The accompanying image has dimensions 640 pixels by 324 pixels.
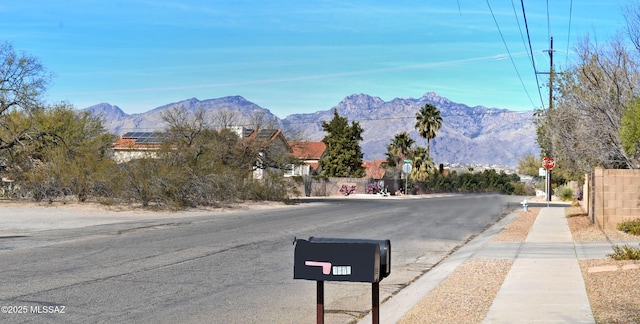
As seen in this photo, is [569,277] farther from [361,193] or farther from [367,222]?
[361,193]

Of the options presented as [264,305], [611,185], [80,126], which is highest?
[80,126]

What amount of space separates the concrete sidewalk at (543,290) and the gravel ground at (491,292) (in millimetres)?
156

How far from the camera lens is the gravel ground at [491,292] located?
924 cm

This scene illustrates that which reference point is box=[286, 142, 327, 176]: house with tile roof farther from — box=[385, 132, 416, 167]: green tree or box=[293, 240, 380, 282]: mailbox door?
box=[293, 240, 380, 282]: mailbox door

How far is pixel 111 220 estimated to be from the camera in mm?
26828

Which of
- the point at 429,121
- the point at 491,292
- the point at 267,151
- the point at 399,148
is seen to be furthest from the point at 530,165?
the point at 491,292

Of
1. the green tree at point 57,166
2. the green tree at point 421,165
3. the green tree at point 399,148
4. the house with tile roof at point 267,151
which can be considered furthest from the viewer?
the green tree at point 421,165

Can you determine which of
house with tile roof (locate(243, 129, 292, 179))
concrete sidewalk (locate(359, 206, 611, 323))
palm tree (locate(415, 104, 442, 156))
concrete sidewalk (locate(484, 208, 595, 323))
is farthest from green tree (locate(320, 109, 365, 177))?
concrete sidewalk (locate(484, 208, 595, 323))

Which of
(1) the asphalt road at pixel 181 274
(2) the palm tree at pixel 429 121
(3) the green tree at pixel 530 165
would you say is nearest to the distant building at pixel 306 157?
(2) the palm tree at pixel 429 121

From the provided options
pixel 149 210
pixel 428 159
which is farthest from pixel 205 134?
pixel 428 159

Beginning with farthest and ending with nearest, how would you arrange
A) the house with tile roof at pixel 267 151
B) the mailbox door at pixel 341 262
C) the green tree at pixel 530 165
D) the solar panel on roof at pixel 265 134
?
the green tree at pixel 530 165, the solar panel on roof at pixel 265 134, the house with tile roof at pixel 267 151, the mailbox door at pixel 341 262

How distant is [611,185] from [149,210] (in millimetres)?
19289

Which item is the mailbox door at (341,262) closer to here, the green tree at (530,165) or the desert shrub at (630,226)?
the desert shrub at (630,226)

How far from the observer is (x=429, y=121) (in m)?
95.7
